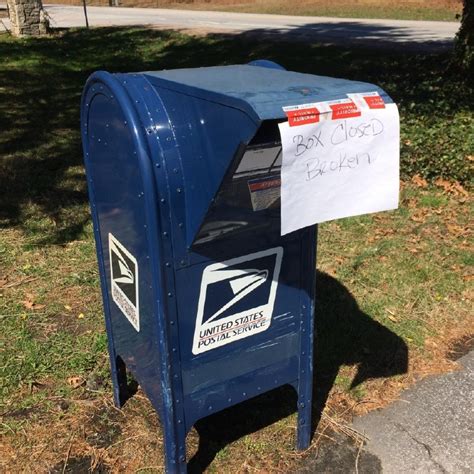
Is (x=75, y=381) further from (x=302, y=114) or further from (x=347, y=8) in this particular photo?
(x=347, y=8)

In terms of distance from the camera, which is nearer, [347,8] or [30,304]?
[30,304]

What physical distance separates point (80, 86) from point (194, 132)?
839 cm

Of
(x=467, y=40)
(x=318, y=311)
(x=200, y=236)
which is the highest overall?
(x=467, y=40)

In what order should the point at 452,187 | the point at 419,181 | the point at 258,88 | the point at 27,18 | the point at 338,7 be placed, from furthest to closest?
the point at 338,7 → the point at 27,18 → the point at 419,181 → the point at 452,187 → the point at 258,88

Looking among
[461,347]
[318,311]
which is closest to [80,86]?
[318,311]

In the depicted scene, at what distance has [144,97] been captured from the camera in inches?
75.4

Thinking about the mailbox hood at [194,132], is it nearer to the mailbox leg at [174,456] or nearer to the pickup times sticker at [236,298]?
the pickup times sticker at [236,298]

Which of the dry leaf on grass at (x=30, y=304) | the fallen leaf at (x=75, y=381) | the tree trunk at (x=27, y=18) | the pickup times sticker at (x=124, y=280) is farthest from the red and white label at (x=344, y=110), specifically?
the tree trunk at (x=27, y=18)

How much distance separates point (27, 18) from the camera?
1385 cm

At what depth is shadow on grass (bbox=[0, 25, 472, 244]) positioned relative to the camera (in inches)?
211

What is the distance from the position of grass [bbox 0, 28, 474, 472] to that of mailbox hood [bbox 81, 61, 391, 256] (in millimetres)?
1233

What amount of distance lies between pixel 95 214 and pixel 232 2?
30568 mm

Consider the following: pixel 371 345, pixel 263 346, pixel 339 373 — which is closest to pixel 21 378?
pixel 263 346

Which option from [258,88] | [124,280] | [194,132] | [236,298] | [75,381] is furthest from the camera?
[75,381]
